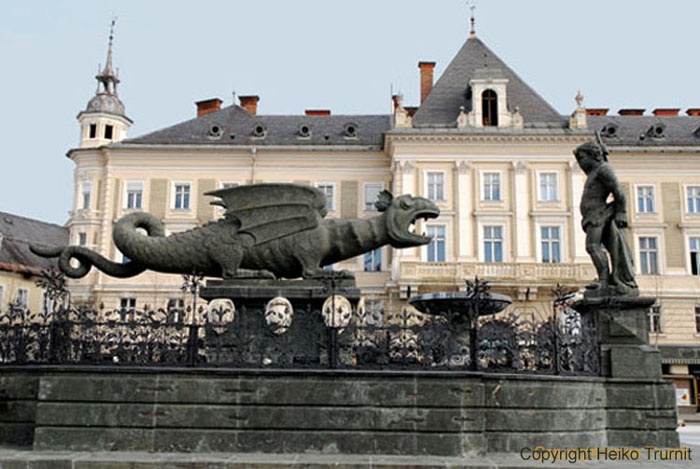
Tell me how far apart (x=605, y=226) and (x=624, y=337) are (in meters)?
1.76

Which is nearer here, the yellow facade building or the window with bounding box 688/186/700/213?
the window with bounding box 688/186/700/213

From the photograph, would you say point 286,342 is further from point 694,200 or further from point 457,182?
point 694,200

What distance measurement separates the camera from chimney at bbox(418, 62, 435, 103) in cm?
4316

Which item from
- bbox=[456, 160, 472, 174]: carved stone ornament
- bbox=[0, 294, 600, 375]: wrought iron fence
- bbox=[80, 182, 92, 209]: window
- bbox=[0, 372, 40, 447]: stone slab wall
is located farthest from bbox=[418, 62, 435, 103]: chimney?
bbox=[0, 372, 40, 447]: stone slab wall

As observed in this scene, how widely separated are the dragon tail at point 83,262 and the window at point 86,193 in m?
29.9

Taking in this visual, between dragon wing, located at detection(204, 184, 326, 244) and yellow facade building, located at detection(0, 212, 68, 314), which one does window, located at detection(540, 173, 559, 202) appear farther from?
dragon wing, located at detection(204, 184, 326, 244)

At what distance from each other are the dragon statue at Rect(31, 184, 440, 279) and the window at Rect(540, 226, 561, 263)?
2688 cm

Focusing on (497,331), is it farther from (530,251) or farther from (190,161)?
(190,161)

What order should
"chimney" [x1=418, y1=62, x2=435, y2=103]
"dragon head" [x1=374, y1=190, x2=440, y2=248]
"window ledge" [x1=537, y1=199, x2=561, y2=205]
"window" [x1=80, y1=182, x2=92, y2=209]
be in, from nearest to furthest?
"dragon head" [x1=374, y1=190, x2=440, y2=248] → "window ledge" [x1=537, y1=199, x2=561, y2=205] → "window" [x1=80, y1=182, x2=92, y2=209] → "chimney" [x1=418, y1=62, x2=435, y2=103]

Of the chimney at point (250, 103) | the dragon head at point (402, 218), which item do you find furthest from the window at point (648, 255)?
the dragon head at point (402, 218)

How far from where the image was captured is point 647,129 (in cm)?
4141

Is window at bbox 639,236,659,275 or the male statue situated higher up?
window at bbox 639,236,659,275

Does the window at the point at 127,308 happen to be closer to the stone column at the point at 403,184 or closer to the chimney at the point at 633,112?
the stone column at the point at 403,184

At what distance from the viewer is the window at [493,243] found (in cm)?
3688
